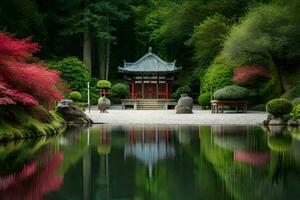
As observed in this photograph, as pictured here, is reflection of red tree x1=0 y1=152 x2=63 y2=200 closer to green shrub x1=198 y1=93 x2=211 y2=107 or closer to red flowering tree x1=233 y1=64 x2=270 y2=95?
red flowering tree x1=233 y1=64 x2=270 y2=95

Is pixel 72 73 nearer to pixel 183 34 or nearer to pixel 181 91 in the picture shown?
pixel 181 91

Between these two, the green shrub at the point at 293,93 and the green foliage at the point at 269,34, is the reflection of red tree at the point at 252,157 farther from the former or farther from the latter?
the green shrub at the point at 293,93

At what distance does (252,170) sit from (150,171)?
158cm

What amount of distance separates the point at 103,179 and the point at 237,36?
61.5ft

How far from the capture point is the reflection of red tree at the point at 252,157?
7786 millimetres

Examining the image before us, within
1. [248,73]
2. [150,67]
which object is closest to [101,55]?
[150,67]

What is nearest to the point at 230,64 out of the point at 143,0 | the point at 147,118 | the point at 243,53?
the point at 243,53

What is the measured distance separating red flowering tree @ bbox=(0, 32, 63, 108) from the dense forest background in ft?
42.2

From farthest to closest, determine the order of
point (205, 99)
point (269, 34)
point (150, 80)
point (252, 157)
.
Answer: point (150, 80) → point (205, 99) → point (269, 34) → point (252, 157)

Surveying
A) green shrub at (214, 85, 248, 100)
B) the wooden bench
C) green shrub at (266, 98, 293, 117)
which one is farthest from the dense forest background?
green shrub at (266, 98, 293, 117)

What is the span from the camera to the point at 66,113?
62.8 ft

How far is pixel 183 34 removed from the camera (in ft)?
112

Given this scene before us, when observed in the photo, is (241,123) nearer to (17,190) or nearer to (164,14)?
(17,190)

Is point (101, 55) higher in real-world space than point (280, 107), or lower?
higher
